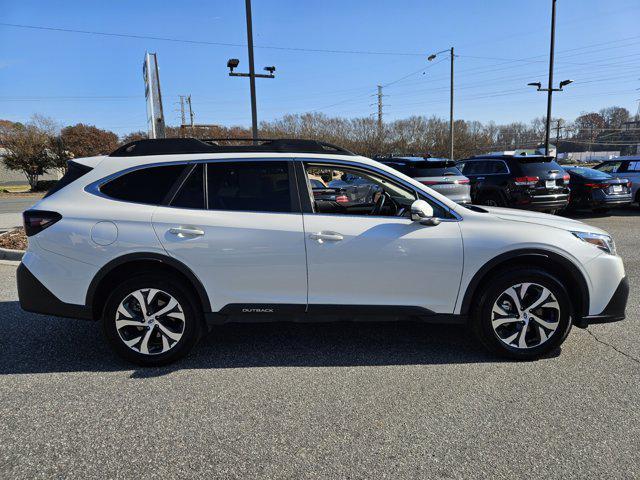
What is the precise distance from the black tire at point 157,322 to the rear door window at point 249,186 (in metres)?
0.74

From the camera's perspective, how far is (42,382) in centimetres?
338

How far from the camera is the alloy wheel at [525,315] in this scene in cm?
354

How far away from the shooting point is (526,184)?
436 inches

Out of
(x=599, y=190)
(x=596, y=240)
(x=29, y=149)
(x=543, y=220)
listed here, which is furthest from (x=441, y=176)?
(x=29, y=149)

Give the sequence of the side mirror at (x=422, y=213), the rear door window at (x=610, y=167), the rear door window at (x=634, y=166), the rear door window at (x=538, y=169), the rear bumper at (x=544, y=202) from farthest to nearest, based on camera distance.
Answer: the rear door window at (x=610, y=167) → the rear door window at (x=634, y=166) → the rear door window at (x=538, y=169) → the rear bumper at (x=544, y=202) → the side mirror at (x=422, y=213)

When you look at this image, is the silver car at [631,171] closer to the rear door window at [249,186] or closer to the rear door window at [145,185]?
the rear door window at [249,186]

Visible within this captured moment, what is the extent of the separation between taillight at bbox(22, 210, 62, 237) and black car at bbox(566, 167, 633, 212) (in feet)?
42.8

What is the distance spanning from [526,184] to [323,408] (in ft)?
32.5

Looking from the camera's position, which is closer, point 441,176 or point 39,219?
point 39,219

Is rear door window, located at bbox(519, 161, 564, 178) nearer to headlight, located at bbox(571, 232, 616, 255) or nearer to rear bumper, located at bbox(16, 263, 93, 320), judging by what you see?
headlight, located at bbox(571, 232, 616, 255)

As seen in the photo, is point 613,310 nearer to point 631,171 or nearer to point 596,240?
point 596,240

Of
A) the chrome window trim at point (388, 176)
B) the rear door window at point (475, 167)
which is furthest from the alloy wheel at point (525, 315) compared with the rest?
the rear door window at point (475, 167)

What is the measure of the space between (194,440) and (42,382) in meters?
1.55

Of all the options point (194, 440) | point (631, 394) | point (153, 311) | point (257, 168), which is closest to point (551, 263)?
point (631, 394)
